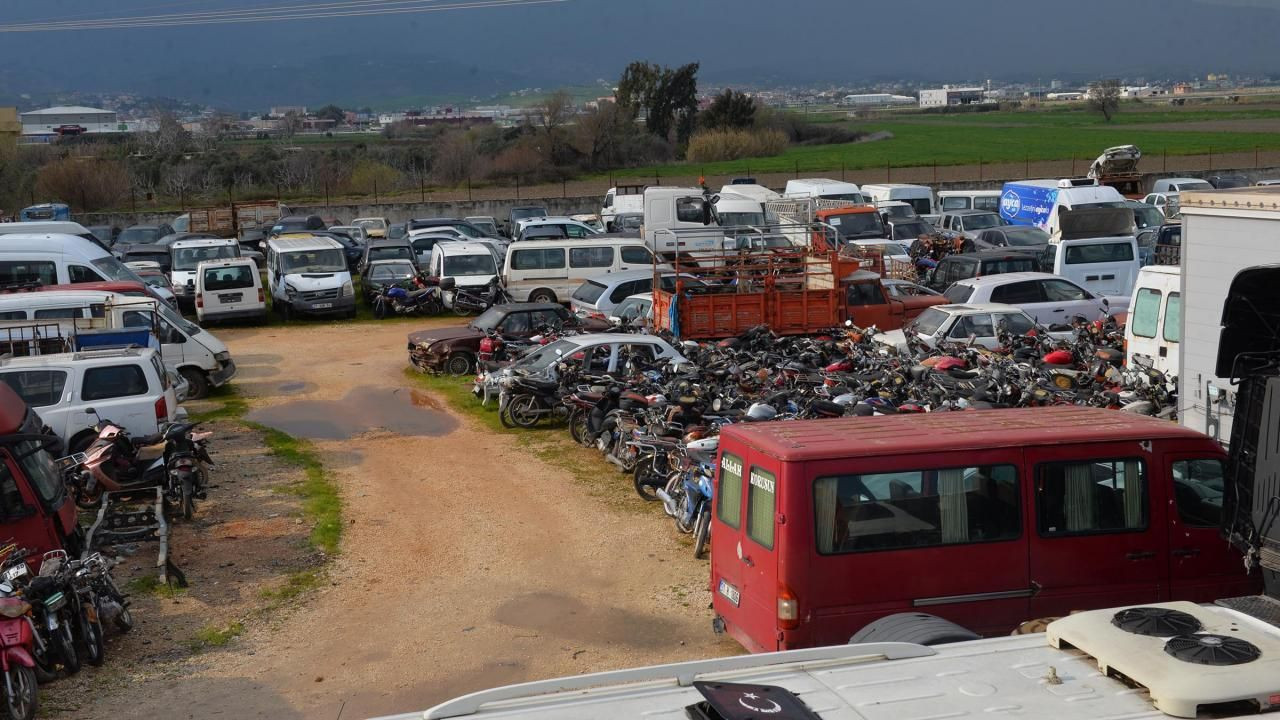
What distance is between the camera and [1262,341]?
7.40 metres

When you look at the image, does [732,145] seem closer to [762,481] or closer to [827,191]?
[827,191]

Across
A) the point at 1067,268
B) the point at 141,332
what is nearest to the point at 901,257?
the point at 1067,268

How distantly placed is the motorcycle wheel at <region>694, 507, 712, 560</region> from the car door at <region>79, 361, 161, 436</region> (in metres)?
7.25

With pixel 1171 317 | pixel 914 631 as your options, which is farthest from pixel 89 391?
pixel 1171 317

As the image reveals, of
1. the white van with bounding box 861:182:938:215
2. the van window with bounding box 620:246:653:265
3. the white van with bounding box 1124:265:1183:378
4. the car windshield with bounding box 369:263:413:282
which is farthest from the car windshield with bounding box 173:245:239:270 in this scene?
the white van with bounding box 1124:265:1183:378

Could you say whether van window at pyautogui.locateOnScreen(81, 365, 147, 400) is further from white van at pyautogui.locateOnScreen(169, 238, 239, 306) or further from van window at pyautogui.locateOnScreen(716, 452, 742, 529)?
white van at pyautogui.locateOnScreen(169, 238, 239, 306)

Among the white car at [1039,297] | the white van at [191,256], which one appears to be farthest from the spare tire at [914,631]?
the white van at [191,256]

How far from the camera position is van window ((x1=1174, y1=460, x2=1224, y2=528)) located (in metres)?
8.17

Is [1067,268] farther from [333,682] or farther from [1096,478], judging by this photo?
[333,682]

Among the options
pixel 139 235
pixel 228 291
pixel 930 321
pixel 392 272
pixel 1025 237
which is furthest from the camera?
pixel 139 235

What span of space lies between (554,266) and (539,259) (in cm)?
37

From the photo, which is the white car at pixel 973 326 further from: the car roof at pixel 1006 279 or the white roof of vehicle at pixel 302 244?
the white roof of vehicle at pixel 302 244

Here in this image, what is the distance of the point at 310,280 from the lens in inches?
1099

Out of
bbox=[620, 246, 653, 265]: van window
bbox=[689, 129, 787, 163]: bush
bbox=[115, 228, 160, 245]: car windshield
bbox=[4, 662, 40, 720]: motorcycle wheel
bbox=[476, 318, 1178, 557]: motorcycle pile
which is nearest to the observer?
bbox=[4, 662, 40, 720]: motorcycle wheel
